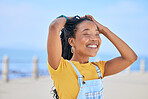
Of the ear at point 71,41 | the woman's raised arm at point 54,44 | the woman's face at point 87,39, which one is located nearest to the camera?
the woman's raised arm at point 54,44

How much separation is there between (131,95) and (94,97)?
16.8ft

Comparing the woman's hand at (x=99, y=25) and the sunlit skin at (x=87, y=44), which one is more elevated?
the woman's hand at (x=99, y=25)

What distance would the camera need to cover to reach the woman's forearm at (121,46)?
6.48ft

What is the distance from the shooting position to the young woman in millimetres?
1664

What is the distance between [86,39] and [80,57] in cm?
19

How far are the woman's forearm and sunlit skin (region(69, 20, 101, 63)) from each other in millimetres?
132

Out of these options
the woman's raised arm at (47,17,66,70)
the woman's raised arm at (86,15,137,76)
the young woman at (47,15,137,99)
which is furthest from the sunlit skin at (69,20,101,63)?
the woman's raised arm at (47,17,66,70)

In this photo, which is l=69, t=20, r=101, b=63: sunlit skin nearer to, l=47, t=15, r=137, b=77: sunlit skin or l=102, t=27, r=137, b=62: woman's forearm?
l=47, t=15, r=137, b=77: sunlit skin

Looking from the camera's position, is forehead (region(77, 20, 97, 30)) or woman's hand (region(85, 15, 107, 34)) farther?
woman's hand (region(85, 15, 107, 34))

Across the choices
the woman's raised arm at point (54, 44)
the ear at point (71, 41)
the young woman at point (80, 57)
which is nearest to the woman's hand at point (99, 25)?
the young woman at point (80, 57)

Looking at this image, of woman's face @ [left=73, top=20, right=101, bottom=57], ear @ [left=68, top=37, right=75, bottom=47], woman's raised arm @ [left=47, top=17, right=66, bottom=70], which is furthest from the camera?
ear @ [left=68, top=37, right=75, bottom=47]

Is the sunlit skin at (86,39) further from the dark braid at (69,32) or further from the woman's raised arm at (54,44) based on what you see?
the woman's raised arm at (54,44)

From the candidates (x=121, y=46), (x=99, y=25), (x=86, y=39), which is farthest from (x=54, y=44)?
(x=121, y=46)

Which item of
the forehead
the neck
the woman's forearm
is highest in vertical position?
the forehead
